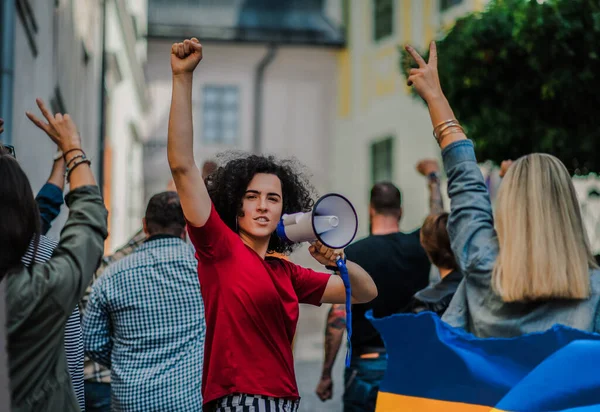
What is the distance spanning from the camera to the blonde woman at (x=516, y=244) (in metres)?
3.48

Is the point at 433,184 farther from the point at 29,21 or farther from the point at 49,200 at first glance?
the point at 49,200

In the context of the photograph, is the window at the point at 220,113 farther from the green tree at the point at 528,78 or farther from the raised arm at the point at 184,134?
the raised arm at the point at 184,134

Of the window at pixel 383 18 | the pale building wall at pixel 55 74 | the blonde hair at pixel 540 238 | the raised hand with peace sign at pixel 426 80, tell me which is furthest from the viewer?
the window at pixel 383 18

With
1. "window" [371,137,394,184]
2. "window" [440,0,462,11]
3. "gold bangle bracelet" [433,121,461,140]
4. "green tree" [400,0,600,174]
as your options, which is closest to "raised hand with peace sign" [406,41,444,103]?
"gold bangle bracelet" [433,121,461,140]

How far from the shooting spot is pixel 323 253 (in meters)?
3.80

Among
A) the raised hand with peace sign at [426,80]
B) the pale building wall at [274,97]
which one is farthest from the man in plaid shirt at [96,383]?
the pale building wall at [274,97]

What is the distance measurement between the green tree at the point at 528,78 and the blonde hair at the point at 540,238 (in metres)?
6.17

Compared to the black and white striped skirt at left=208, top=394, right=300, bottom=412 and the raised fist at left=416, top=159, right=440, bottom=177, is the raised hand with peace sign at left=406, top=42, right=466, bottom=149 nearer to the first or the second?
the black and white striped skirt at left=208, top=394, right=300, bottom=412

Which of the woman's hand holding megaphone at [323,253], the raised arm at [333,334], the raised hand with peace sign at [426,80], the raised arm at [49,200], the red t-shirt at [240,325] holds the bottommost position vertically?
the raised arm at [333,334]

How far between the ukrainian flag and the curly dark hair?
603 millimetres

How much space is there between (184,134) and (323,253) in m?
0.68

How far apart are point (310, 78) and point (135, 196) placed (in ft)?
20.2

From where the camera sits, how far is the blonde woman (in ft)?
11.4

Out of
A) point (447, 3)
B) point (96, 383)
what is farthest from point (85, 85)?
point (447, 3)
